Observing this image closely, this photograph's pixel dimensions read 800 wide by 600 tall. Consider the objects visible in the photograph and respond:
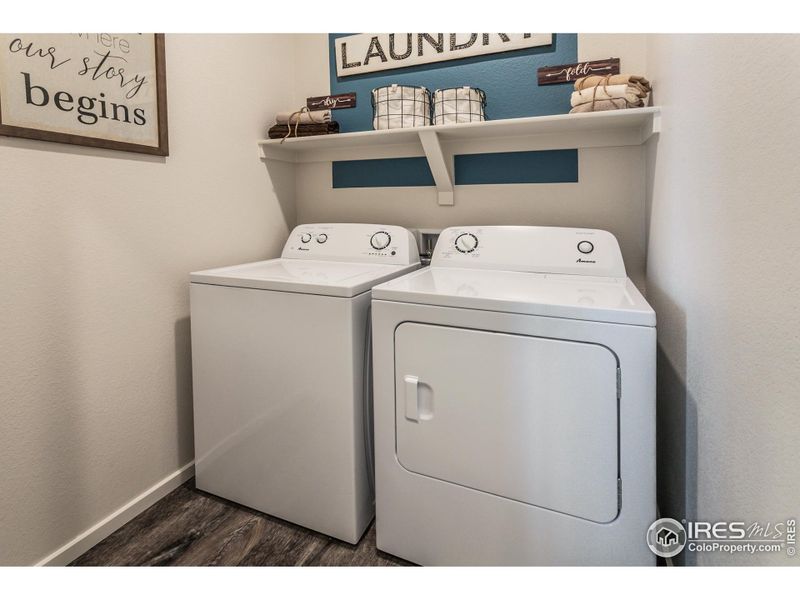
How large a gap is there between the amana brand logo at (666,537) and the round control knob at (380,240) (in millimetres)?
1320

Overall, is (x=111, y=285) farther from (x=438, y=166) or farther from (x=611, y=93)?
(x=611, y=93)

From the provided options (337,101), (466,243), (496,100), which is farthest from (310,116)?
(466,243)

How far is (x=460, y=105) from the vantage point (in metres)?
1.83

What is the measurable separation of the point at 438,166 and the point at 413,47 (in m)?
0.59

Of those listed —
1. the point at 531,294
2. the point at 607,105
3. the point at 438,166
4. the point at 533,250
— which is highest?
the point at 607,105

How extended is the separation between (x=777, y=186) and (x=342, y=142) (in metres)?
1.75

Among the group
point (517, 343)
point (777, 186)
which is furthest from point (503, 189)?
point (777, 186)

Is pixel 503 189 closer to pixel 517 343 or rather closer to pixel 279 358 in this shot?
pixel 517 343

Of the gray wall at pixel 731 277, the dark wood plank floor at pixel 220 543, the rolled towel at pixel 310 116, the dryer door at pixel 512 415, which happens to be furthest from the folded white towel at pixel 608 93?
the dark wood plank floor at pixel 220 543

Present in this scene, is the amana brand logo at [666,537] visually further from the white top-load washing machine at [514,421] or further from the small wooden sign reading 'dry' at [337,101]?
the small wooden sign reading 'dry' at [337,101]

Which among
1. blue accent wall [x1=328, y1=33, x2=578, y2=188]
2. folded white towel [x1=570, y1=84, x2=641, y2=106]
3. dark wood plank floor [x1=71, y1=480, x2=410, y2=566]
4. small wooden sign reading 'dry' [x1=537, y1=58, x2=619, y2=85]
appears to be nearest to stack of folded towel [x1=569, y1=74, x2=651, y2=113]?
folded white towel [x1=570, y1=84, x2=641, y2=106]

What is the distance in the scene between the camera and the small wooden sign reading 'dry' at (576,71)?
173 centimetres
